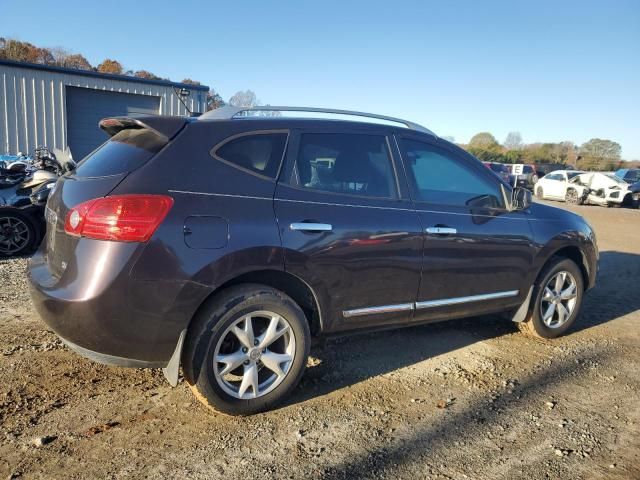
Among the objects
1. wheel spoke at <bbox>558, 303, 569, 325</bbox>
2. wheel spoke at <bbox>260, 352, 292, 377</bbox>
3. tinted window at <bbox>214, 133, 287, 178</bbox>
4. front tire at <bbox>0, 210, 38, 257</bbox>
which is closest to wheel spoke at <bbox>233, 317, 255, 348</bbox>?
wheel spoke at <bbox>260, 352, 292, 377</bbox>

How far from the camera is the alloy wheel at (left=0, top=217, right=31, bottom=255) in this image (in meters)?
6.96

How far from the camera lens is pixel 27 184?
7.25 metres

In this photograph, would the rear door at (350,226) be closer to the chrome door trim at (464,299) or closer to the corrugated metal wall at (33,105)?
the chrome door trim at (464,299)

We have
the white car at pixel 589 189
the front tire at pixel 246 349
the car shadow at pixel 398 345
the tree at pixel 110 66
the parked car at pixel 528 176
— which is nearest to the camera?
the front tire at pixel 246 349

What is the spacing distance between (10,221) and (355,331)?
18.8ft

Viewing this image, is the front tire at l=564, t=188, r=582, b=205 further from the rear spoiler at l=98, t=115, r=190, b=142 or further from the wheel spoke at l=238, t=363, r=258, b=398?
the rear spoiler at l=98, t=115, r=190, b=142

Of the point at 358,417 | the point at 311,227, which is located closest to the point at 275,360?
the point at 358,417

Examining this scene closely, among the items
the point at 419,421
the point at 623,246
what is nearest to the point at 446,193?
the point at 419,421

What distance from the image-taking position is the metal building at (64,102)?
1589 cm

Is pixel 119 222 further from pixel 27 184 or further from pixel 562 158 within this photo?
pixel 562 158

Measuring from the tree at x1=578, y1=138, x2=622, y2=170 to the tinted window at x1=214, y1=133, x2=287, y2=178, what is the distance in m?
59.5

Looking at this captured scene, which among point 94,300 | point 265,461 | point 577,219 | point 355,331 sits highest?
point 577,219

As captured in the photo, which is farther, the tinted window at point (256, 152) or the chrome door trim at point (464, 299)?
the chrome door trim at point (464, 299)

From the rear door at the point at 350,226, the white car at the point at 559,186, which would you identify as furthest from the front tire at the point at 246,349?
the white car at the point at 559,186
